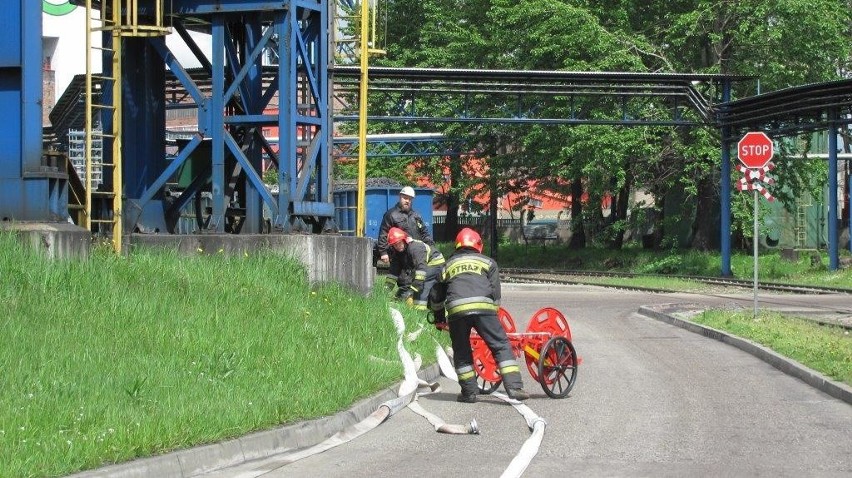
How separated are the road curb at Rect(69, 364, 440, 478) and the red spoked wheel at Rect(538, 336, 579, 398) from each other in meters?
2.03

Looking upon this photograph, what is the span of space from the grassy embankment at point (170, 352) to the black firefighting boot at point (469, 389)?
0.74 m

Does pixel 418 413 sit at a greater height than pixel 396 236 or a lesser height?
lesser

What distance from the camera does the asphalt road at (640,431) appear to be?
909cm

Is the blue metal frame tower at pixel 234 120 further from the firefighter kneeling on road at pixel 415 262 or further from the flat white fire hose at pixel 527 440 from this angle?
the flat white fire hose at pixel 527 440

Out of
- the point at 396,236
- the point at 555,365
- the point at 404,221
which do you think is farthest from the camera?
the point at 404,221

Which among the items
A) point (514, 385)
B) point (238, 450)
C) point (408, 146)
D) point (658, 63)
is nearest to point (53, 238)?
point (514, 385)

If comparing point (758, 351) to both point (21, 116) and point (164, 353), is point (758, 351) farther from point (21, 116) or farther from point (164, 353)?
point (21, 116)

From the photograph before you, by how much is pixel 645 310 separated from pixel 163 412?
1653cm

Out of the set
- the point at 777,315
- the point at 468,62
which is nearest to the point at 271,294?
the point at 777,315

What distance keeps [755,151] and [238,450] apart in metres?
15.3

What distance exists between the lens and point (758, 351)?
55.8 feet

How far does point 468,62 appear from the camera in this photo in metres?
53.4

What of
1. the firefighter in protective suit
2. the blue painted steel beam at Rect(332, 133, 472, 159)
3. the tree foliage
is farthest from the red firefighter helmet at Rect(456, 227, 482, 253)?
the blue painted steel beam at Rect(332, 133, 472, 159)

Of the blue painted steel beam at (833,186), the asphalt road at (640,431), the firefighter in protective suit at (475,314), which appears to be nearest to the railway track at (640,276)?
the blue painted steel beam at (833,186)
